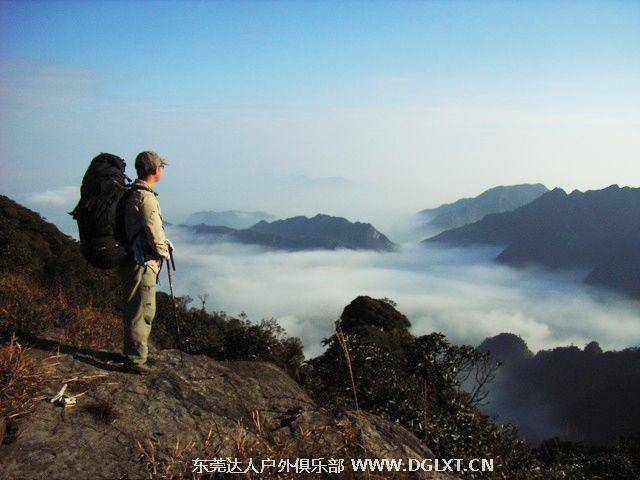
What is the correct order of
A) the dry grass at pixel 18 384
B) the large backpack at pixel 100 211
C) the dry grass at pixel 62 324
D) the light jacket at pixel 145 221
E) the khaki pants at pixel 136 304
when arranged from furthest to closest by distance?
the dry grass at pixel 62 324, the khaki pants at pixel 136 304, the light jacket at pixel 145 221, the large backpack at pixel 100 211, the dry grass at pixel 18 384

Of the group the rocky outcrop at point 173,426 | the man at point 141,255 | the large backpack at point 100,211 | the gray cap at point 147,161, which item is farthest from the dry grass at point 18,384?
the gray cap at point 147,161

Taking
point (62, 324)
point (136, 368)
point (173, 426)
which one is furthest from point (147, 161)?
point (62, 324)

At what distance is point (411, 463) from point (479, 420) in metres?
6.61

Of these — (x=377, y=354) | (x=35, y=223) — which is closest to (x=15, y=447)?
(x=377, y=354)

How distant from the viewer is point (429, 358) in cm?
1376

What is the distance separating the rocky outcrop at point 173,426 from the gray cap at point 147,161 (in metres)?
2.54

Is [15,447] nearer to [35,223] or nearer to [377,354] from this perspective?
[377,354]

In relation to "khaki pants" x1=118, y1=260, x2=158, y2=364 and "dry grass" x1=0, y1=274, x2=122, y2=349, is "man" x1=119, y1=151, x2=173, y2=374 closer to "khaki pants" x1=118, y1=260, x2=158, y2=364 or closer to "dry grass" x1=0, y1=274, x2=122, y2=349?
"khaki pants" x1=118, y1=260, x2=158, y2=364

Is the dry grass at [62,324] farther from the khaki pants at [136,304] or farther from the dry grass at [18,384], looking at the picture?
Answer: the dry grass at [18,384]

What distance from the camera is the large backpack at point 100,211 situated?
5.63 m

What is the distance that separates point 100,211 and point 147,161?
2.76 ft

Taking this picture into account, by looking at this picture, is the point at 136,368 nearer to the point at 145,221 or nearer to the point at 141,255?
the point at 141,255

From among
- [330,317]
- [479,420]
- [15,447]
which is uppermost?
[330,317]

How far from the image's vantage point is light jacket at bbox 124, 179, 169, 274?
5730mm
